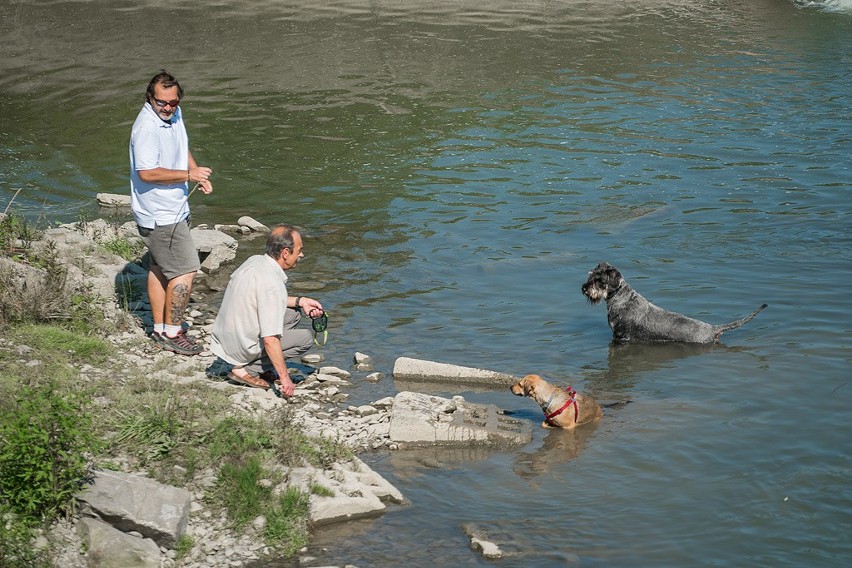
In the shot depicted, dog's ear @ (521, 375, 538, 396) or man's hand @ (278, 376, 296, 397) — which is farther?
dog's ear @ (521, 375, 538, 396)

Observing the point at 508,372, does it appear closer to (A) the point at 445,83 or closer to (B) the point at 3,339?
(B) the point at 3,339

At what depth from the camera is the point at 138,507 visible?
21.5 ft

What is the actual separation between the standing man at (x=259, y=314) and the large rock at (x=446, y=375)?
140 cm

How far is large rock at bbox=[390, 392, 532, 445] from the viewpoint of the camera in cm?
880

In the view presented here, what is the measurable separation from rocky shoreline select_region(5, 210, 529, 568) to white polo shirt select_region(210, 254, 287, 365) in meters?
0.36

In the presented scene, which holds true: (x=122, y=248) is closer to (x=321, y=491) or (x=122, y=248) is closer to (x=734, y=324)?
(x=321, y=491)

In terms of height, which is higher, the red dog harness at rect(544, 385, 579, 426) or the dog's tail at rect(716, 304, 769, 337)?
the dog's tail at rect(716, 304, 769, 337)

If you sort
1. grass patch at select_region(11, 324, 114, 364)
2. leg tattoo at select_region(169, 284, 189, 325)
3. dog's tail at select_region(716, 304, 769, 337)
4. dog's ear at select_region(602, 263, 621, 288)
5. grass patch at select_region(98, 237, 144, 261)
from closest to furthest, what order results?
1. grass patch at select_region(11, 324, 114, 364)
2. leg tattoo at select_region(169, 284, 189, 325)
3. dog's tail at select_region(716, 304, 769, 337)
4. dog's ear at select_region(602, 263, 621, 288)
5. grass patch at select_region(98, 237, 144, 261)

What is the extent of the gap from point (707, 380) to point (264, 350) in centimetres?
471

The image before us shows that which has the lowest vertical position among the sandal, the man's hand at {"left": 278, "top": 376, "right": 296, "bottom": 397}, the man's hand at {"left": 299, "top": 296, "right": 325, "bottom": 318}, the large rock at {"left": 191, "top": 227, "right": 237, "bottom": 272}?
the sandal

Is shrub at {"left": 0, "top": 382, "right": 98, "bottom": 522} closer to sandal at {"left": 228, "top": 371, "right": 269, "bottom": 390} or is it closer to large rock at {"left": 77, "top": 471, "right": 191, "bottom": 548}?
large rock at {"left": 77, "top": 471, "right": 191, "bottom": 548}

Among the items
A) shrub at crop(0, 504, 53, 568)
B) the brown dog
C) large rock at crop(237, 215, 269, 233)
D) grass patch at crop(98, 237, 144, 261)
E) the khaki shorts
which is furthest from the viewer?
large rock at crop(237, 215, 269, 233)

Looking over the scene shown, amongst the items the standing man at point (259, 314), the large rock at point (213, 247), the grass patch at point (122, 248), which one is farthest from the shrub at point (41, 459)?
the large rock at point (213, 247)

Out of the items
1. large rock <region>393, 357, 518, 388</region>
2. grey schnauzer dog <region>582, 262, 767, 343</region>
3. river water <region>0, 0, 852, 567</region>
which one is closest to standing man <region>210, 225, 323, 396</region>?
river water <region>0, 0, 852, 567</region>
